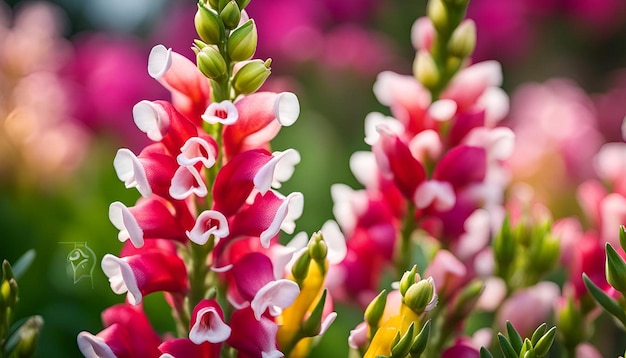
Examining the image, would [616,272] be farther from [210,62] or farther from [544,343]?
[210,62]

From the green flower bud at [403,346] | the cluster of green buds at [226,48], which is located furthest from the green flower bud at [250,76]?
the green flower bud at [403,346]

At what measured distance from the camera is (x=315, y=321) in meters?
0.35

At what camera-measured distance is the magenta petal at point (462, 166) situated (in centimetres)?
40

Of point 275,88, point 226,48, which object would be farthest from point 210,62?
point 275,88

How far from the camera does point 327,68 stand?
1.17 metres

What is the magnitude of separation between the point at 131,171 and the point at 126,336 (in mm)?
Result: 62

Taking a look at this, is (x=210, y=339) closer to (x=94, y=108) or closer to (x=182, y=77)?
(x=182, y=77)

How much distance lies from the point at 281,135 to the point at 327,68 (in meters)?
0.20

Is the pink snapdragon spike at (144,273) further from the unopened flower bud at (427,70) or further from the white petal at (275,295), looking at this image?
the unopened flower bud at (427,70)

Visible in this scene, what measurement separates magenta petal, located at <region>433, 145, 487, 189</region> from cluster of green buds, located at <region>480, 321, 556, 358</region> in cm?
10

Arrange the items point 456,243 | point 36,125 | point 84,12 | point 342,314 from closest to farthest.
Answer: point 456,243, point 342,314, point 36,125, point 84,12

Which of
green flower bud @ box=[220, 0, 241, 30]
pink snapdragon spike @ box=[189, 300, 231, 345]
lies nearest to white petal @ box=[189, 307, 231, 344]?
pink snapdragon spike @ box=[189, 300, 231, 345]

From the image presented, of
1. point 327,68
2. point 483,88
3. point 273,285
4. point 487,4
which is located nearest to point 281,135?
point 327,68

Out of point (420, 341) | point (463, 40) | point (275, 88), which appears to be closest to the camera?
point (420, 341)
